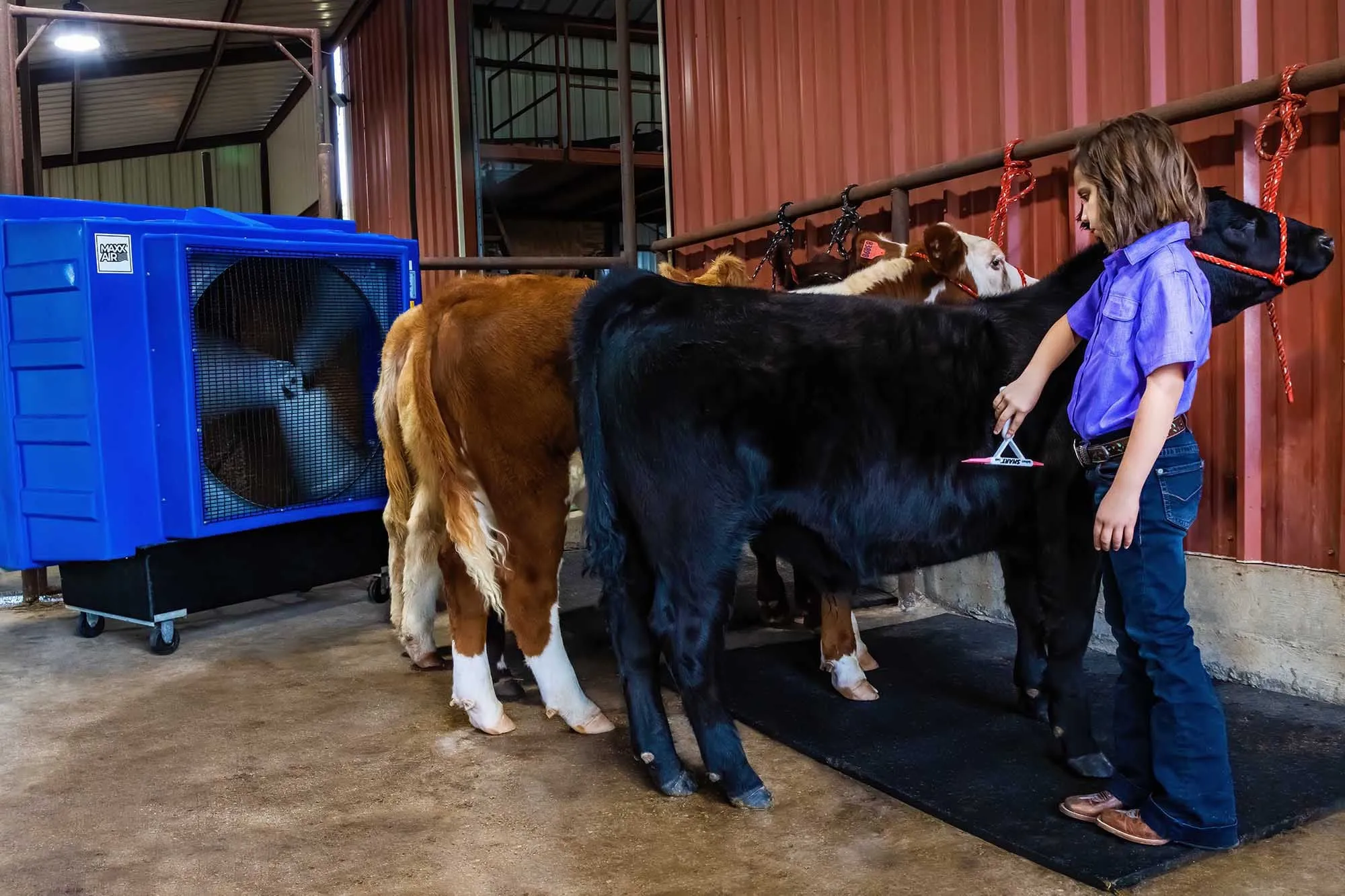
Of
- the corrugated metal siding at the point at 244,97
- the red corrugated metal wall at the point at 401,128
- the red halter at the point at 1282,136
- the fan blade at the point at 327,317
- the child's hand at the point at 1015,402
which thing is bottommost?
the child's hand at the point at 1015,402

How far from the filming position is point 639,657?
2848 mm

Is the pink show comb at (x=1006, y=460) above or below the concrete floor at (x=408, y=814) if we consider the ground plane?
above

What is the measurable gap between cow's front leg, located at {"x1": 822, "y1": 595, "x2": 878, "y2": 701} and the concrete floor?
0.42m

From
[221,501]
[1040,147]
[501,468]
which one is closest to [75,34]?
[221,501]

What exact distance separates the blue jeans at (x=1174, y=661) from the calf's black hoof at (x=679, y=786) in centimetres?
111

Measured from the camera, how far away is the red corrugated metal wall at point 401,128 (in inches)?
450

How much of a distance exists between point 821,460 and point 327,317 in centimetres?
274

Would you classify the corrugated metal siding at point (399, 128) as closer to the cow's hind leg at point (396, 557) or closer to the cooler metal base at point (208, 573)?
the cooler metal base at point (208, 573)

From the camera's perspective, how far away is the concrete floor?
223cm

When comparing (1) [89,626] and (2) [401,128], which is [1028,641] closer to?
(1) [89,626]

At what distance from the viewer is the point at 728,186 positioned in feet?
19.9

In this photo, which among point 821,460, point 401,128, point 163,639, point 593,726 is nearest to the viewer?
point 821,460

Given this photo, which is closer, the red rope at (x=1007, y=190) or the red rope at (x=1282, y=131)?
the red rope at (x=1282, y=131)

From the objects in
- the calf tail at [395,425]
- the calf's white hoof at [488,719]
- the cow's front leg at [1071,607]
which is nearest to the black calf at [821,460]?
the cow's front leg at [1071,607]
